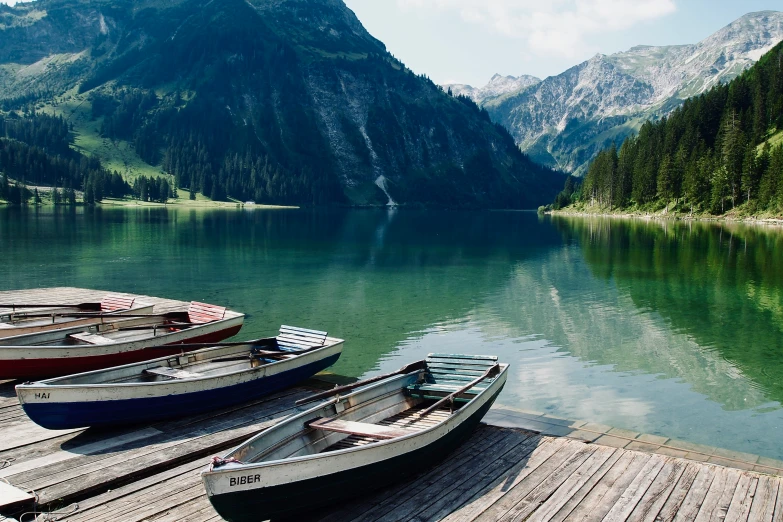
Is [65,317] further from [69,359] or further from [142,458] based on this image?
[142,458]

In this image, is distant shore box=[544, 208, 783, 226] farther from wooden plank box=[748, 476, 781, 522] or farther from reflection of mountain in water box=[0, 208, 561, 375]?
wooden plank box=[748, 476, 781, 522]

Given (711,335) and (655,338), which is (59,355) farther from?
(711,335)

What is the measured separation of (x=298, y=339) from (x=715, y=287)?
42.7 meters

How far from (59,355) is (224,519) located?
35.1 ft

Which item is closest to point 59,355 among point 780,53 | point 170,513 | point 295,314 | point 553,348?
point 170,513

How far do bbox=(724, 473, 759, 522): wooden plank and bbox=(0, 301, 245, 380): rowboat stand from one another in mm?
14749

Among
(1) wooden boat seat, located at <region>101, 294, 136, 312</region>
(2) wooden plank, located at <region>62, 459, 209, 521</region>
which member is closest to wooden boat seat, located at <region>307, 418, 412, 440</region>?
(2) wooden plank, located at <region>62, 459, 209, 521</region>

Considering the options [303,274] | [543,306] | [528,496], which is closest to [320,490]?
[528,496]

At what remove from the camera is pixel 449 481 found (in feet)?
40.6

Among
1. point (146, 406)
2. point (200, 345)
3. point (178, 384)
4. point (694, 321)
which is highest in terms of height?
point (200, 345)

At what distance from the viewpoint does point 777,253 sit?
71.8 meters

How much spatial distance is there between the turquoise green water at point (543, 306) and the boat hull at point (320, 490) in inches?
415

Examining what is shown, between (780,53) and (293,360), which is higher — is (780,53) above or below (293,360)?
above

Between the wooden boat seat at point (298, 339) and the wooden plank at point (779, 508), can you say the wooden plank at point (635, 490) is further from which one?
the wooden boat seat at point (298, 339)
